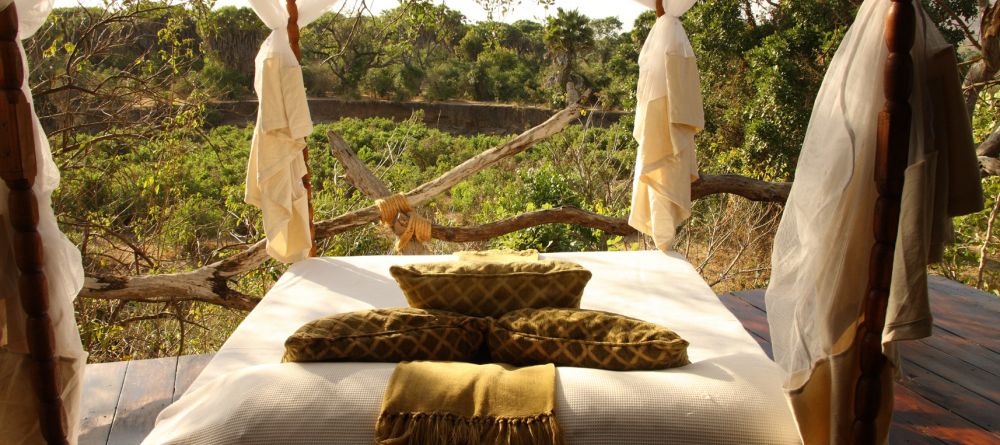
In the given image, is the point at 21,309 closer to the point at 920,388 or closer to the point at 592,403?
the point at 592,403

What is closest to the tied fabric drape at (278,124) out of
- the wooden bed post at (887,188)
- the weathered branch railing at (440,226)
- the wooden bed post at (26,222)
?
the weathered branch railing at (440,226)

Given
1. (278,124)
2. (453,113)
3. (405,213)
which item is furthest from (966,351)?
(453,113)

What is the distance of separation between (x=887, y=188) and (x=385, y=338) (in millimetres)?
1118

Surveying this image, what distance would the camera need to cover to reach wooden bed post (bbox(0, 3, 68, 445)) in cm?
154

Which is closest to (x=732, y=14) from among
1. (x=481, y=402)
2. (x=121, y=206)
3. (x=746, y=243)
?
(x=746, y=243)

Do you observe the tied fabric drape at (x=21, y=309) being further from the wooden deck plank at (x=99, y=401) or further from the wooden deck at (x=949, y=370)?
the wooden deck at (x=949, y=370)

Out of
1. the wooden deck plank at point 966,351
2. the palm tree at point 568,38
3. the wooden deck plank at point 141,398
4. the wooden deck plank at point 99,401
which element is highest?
the palm tree at point 568,38

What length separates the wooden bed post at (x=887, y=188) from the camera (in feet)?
5.00

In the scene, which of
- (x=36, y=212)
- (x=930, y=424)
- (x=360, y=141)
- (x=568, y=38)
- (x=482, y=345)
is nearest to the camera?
(x=36, y=212)

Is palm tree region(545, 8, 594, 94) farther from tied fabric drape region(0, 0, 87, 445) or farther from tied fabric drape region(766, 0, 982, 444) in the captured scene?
tied fabric drape region(0, 0, 87, 445)

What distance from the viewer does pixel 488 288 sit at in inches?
77.5

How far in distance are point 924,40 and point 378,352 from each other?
134cm

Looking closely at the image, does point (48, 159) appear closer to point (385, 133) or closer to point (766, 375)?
point (766, 375)

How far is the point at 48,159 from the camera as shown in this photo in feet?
5.58
